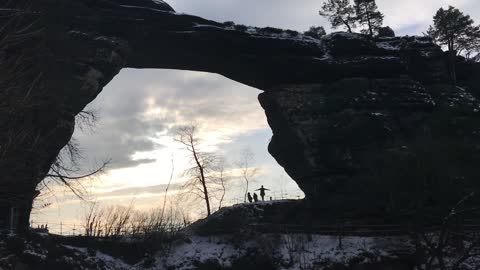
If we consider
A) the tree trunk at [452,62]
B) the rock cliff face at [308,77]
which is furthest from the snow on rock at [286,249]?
the tree trunk at [452,62]

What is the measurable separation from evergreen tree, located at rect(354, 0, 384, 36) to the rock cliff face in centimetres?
778

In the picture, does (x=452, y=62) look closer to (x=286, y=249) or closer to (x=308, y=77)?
(x=308, y=77)

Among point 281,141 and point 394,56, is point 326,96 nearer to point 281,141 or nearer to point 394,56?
point 281,141

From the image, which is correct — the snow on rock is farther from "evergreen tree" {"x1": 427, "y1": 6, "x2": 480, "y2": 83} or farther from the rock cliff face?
"evergreen tree" {"x1": 427, "y1": 6, "x2": 480, "y2": 83}

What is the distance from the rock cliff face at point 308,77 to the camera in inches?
981

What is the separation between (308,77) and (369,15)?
14890 millimetres

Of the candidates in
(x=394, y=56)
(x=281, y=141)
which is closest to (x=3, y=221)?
(x=281, y=141)

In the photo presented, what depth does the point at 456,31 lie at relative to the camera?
39781 mm

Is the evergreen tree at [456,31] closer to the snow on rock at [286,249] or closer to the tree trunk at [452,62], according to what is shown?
the tree trunk at [452,62]

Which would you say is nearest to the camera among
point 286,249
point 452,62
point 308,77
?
point 286,249

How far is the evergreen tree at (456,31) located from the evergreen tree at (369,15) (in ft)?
17.9

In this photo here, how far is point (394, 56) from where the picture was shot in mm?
32500

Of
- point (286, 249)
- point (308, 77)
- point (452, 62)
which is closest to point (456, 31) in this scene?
point (452, 62)

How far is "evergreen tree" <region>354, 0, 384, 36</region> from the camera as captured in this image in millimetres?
41312
